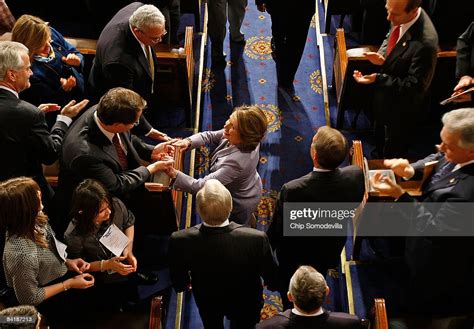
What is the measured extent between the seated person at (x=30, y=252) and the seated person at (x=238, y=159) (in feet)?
2.90

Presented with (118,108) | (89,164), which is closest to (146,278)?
(89,164)

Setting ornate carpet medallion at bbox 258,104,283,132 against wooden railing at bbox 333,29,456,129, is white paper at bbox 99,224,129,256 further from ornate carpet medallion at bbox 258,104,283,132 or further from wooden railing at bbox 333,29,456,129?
wooden railing at bbox 333,29,456,129

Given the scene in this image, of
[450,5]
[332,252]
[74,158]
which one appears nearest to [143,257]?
[74,158]

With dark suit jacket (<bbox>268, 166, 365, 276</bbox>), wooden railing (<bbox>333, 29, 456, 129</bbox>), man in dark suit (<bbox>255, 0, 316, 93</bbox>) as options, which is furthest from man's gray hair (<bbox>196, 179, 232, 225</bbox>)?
man in dark suit (<bbox>255, 0, 316, 93</bbox>)

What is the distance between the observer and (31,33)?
11.0ft

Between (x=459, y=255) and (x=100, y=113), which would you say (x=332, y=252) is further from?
(x=100, y=113)

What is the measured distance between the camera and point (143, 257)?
3.95 m

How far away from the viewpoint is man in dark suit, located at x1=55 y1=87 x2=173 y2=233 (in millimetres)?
2961

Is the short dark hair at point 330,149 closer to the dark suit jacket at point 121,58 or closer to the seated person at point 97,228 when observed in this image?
the seated person at point 97,228

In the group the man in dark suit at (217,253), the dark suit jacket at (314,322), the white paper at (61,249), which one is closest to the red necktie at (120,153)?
the white paper at (61,249)

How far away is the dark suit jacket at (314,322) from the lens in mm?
2504

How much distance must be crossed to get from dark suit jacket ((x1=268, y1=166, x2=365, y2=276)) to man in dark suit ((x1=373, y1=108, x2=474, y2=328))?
16 cm

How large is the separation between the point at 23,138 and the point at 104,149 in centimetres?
49

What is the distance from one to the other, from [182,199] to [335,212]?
1.65m
